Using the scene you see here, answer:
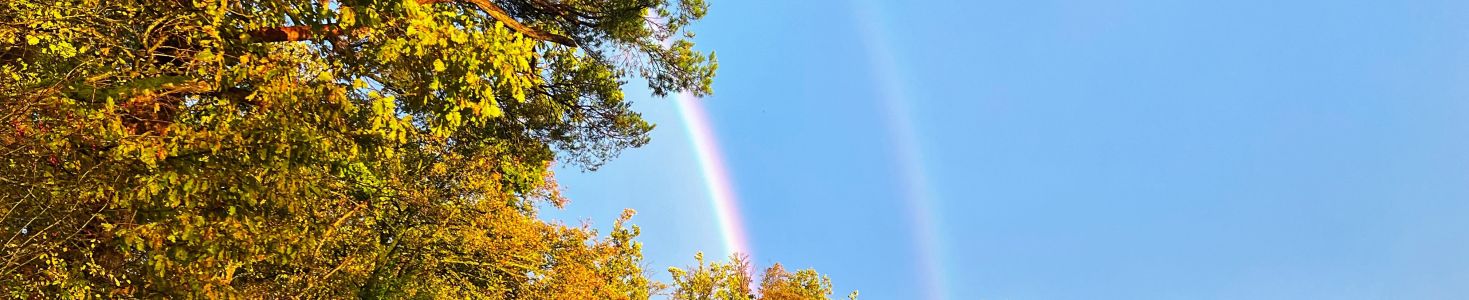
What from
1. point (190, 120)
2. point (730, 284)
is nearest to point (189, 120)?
point (190, 120)

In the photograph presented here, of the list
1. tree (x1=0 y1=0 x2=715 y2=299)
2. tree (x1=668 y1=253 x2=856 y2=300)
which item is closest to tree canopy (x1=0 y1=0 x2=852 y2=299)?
tree (x1=0 y1=0 x2=715 y2=299)

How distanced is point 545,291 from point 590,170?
8.79ft

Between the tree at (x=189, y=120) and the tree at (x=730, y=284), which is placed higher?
the tree at (x=730, y=284)

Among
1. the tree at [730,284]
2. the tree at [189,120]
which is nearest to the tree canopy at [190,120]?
the tree at [189,120]

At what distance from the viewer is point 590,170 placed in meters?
15.3

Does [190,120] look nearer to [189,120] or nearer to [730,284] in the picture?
[189,120]

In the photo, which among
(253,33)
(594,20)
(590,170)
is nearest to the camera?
(253,33)

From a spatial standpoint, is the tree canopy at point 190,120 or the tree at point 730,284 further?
the tree at point 730,284

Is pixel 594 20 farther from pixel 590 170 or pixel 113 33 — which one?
pixel 113 33

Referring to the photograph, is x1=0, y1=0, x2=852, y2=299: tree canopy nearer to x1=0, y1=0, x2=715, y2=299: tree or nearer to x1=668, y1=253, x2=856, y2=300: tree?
x1=0, y1=0, x2=715, y2=299: tree

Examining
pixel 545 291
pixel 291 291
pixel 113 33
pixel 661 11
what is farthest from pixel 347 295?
pixel 113 33

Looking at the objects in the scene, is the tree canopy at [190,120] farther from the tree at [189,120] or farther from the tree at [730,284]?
the tree at [730,284]

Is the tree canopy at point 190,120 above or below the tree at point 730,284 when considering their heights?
below

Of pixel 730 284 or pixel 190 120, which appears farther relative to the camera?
pixel 730 284
